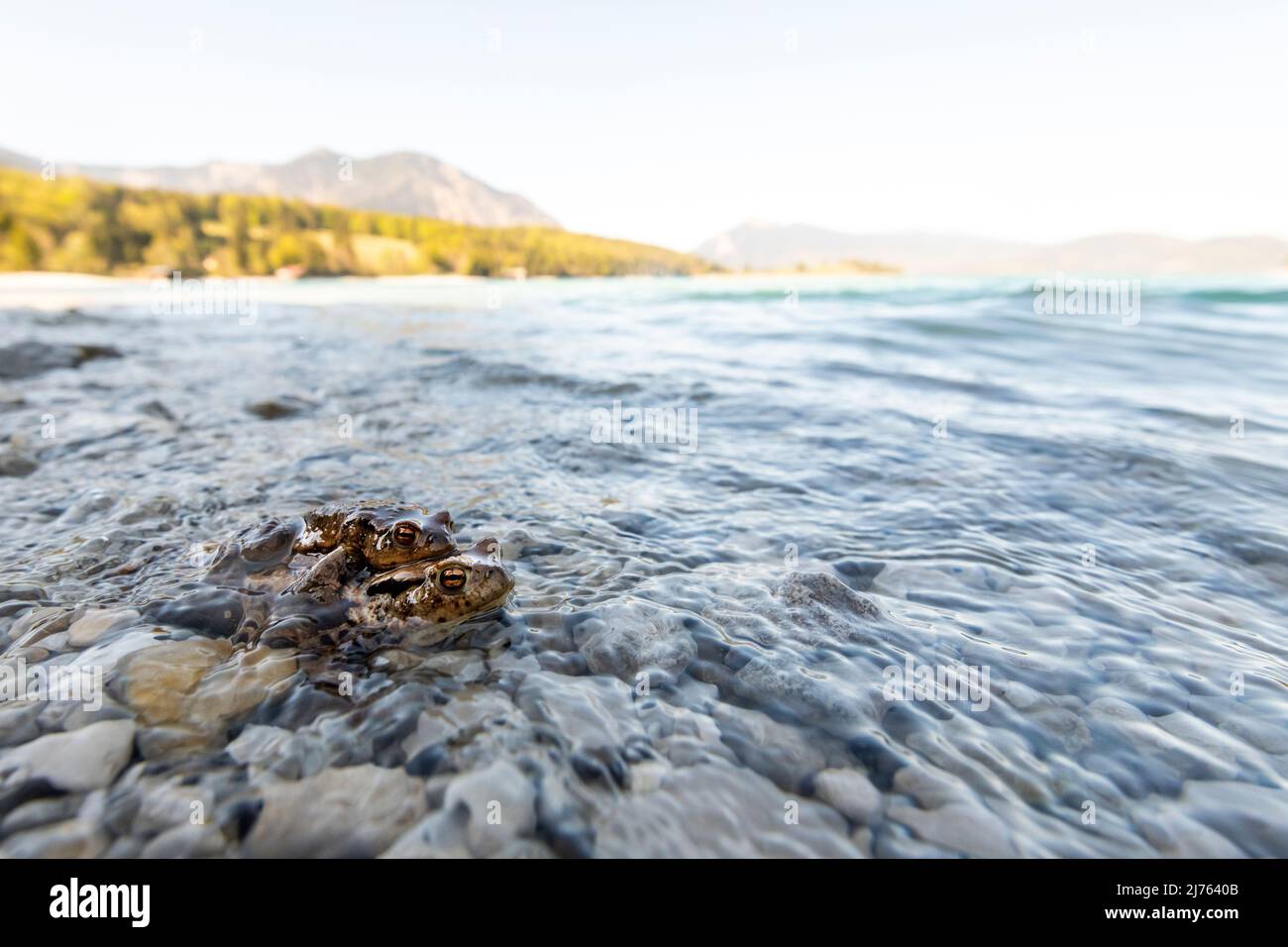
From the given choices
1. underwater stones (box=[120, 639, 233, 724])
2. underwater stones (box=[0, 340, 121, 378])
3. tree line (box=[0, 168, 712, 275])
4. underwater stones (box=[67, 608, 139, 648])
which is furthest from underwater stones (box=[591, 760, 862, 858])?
tree line (box=[0, 168, 712, 275])

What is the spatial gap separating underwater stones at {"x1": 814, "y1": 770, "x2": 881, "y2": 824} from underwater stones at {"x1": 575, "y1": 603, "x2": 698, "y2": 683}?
3.03 feet

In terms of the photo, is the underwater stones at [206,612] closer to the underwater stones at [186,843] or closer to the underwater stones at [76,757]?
the underwater stones at [76,757]

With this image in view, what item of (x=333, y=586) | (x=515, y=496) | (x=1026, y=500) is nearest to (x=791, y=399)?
(x=1026, y=500)

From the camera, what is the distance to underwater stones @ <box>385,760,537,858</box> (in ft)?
6.98

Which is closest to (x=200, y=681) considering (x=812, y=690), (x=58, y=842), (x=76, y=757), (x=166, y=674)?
(x=166, y=674)

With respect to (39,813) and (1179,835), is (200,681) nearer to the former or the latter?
(39,813)

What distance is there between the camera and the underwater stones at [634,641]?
10.5 feet

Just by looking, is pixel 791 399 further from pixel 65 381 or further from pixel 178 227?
pixel 178 227

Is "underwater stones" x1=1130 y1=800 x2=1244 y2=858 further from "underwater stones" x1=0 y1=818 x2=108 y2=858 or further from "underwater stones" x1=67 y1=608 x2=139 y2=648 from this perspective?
"underwater stones" x1=67 y1=608 x2=139 y2=648

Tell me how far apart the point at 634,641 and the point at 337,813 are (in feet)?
5.30

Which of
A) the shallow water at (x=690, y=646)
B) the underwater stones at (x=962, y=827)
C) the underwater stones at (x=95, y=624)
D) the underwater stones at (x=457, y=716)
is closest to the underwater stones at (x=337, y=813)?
the shallow water at (x=690, y=646)

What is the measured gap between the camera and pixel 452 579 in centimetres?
334

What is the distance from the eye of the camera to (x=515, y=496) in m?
5.74

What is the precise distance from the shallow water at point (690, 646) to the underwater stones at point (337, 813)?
11mm
